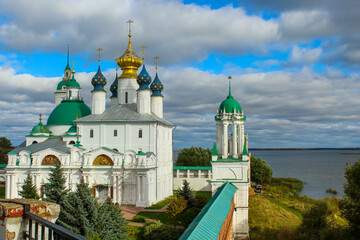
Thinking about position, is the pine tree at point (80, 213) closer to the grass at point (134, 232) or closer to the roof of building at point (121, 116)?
the grass at point (134, 232)

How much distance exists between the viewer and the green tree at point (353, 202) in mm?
14641

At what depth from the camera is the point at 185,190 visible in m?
22.6

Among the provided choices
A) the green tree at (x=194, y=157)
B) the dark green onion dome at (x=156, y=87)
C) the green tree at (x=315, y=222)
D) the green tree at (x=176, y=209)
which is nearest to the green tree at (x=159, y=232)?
the green tree at (x=176, y=209)

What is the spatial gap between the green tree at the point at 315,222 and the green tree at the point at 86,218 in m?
8.53

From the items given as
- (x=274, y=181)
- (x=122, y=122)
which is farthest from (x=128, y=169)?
(x=274, y=181)

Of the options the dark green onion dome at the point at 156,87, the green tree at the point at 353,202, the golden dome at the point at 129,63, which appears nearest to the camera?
the green tree at the point at 353,202

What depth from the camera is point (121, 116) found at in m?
29.6

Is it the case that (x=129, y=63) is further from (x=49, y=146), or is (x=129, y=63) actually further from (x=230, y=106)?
(x=230, y=106)

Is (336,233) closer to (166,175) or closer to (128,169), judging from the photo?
(128,169)

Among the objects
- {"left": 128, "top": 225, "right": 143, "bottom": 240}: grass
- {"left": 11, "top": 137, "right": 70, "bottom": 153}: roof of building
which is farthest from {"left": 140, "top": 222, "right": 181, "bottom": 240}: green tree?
{"left": 11, "top": 137, "right": 70, "bottom": 153}: roof of building

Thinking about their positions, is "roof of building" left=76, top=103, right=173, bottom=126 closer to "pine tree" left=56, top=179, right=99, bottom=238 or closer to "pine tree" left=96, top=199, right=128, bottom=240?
"pine tree" left=96, top=199, right=128, bottom=240

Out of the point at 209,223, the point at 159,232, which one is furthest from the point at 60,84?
the point at 209,223

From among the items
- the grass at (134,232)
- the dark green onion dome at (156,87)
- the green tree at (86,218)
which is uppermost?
the dark green onion dome at (156,87)

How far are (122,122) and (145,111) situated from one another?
2.30 m
